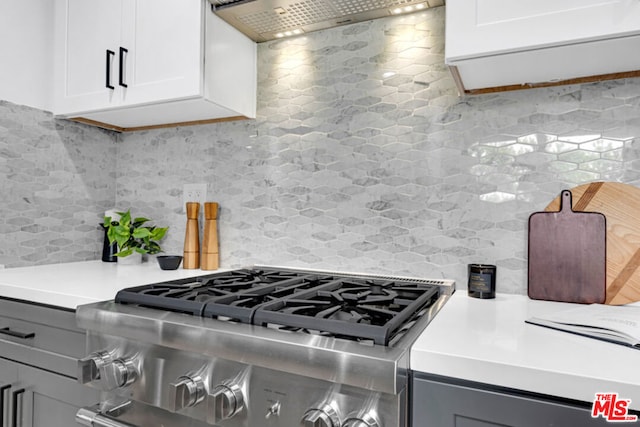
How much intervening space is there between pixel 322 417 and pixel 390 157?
991mm

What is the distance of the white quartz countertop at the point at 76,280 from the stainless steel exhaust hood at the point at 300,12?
1.02m

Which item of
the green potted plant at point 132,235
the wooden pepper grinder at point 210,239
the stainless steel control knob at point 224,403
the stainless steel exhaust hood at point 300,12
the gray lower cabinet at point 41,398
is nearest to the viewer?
the stainless steel control knob at point 224,403

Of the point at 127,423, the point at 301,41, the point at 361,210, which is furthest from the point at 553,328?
the point at 301,41

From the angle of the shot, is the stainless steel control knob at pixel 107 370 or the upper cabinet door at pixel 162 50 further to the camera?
the upper cabinet door at pixel 162 50

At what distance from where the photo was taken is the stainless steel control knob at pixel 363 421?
71cm

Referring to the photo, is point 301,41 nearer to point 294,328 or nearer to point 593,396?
point 294,328

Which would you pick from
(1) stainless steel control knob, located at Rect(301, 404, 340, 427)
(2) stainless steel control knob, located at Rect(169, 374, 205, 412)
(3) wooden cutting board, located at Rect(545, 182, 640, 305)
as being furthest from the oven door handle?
(3) wooden cutting board, located at Rect(545, 182, 640, 305)

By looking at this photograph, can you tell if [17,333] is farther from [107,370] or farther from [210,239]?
[210,239]

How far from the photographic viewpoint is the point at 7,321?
1.34 m

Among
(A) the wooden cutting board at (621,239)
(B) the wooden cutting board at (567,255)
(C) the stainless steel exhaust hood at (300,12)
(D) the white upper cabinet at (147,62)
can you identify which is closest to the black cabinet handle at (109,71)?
(D) the white upper cabinet at (147,62)

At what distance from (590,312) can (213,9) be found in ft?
5.06

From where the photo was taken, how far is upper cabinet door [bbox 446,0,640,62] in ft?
3.12

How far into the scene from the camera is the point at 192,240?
69.8 inches

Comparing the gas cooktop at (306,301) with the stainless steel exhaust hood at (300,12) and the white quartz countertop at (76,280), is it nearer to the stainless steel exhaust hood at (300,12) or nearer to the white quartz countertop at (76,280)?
the white quartz countertop at (76,280)
